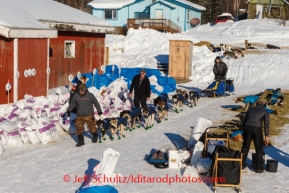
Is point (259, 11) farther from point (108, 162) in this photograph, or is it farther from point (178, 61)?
point (108, 162)

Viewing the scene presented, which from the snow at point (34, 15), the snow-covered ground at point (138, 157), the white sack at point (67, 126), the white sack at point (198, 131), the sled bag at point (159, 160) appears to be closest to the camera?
the snow-covered ground at point (138, 157)

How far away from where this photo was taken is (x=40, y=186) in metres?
9.96

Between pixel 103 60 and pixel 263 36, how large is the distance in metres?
20.3

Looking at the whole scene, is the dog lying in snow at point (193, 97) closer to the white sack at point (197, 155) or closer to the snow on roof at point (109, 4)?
the white sack at point (197, 155)

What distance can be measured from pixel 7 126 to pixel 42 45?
20.0 feet

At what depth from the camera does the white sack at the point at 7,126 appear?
13172 mm

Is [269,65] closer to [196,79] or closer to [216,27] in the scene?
[196,79]

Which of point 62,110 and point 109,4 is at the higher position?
point 109,4

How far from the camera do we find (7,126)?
13.2m

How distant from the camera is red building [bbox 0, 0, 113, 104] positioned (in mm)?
16703

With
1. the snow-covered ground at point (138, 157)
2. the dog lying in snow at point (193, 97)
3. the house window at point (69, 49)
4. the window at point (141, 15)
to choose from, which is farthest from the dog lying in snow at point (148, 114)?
the window at point (141, 15)

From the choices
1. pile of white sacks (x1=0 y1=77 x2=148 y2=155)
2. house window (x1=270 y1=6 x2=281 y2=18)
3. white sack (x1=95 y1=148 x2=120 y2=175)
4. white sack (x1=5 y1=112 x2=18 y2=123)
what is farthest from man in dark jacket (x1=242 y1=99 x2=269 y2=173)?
house window (x1=270 y1=6 x2=281 y2=18)

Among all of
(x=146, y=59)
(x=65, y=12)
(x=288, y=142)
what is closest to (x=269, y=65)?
(x=146, y=59)

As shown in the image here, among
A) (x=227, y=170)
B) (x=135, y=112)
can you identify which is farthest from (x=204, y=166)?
(x=135, y=112)
